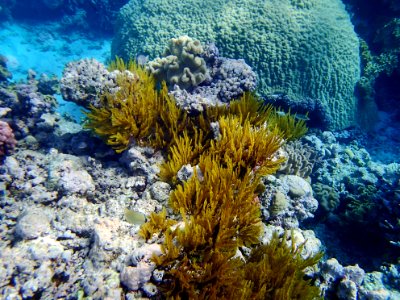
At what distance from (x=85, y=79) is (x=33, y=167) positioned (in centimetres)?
175

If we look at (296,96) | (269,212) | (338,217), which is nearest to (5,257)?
(269,212)

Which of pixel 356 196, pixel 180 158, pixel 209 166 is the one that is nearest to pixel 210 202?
pixel 209 166

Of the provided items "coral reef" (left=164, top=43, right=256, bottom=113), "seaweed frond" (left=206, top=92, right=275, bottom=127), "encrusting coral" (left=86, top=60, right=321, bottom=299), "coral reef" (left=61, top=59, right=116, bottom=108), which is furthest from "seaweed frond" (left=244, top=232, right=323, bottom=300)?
"coral reef" (left=61, top=59, right=116, bottom=108)

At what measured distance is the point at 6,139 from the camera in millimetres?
5129

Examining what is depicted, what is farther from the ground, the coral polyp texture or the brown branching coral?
the coral polyp texture

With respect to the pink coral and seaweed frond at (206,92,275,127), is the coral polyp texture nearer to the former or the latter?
seaweed frond at (206,92,275,127)

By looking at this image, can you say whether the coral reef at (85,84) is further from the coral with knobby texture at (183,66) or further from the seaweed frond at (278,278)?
the seaweed frond at (278,278)

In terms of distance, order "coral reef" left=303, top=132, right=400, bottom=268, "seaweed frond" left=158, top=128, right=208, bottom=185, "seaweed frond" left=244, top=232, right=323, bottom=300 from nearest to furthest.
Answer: "seaweed frond" left=244, top=232, right=323, bottom=300, "seaweed frond" left=158, top=128, right=208, bottom=185, "coral reef" left=303, top=132, right=400, bottom=268

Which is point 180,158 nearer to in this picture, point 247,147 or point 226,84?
point 247,147

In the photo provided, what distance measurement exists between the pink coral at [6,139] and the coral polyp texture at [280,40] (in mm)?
4562

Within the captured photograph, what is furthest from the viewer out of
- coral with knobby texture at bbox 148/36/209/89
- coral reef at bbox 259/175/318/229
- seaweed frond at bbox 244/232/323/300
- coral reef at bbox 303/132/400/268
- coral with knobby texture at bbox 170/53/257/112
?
coral reef at bbox 303/132/400/268

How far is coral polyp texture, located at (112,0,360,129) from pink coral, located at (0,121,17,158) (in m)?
4.56

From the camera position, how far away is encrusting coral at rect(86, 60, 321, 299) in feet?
9.86

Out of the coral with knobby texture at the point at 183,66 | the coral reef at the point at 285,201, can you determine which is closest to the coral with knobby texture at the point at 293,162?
the coral reef at the point at 285,201
